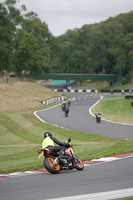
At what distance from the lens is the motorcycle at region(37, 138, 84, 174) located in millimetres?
11180

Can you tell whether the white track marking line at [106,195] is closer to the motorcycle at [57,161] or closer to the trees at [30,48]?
the motorcycle at [57,161]

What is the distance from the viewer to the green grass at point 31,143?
14.3 m

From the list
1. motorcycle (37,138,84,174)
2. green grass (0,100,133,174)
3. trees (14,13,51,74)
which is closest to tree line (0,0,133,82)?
trees (14,13,51,74)

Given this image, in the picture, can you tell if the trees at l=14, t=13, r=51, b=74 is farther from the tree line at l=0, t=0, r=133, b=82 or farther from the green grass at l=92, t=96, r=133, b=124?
the green grass at l=92, t=96, r=133, b=124

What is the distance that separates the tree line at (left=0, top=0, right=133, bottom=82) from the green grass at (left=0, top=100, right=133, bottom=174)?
151ft

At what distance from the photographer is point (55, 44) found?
106m

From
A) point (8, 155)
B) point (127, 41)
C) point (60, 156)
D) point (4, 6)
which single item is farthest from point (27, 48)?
point (60, 156)

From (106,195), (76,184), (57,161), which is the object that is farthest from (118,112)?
(106,195)

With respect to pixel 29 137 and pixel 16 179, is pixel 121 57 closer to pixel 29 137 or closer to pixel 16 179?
pixel 29 137

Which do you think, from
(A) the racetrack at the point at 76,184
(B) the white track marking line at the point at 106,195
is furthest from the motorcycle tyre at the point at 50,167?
(B) the white track marking line at the point at 106,195

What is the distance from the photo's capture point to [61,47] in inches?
4668

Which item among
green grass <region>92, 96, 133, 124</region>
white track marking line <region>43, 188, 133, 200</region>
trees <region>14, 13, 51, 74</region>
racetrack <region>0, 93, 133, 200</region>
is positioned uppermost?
trees <region>14, 13, 51, 74</region>

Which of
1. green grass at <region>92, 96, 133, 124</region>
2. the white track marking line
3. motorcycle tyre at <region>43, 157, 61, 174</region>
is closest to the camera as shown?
the white track marking line

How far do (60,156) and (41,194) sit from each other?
119 inches
